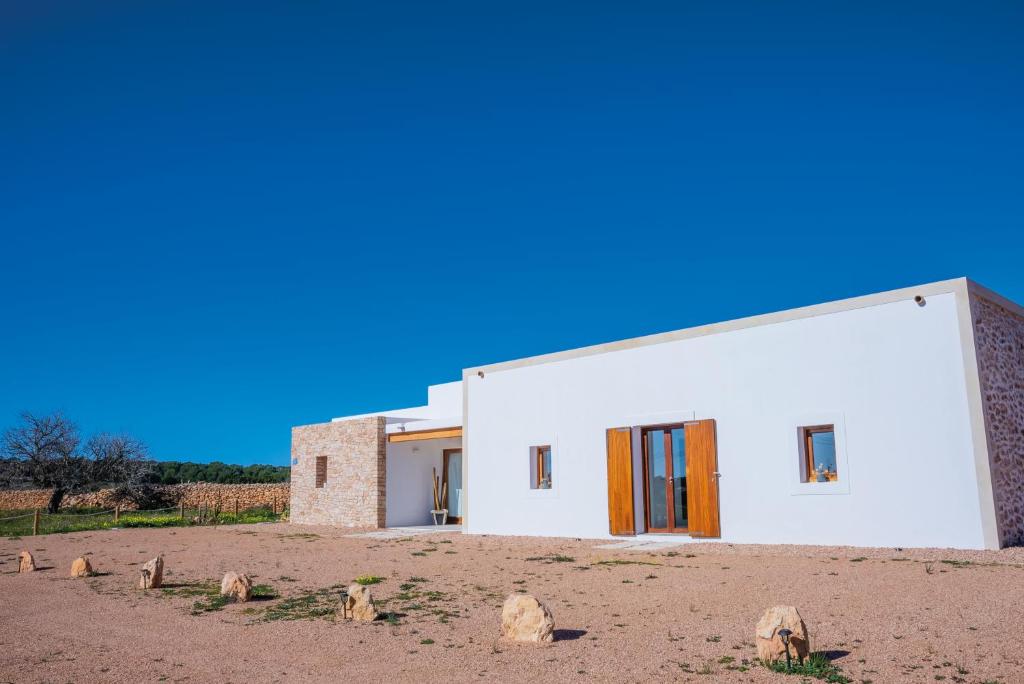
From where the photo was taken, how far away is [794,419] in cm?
1111

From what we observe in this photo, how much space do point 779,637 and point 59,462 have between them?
101 ft

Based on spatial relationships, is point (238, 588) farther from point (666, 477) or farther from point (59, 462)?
point (59, 462)

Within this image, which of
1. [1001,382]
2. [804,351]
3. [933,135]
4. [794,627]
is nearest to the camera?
[794,627]

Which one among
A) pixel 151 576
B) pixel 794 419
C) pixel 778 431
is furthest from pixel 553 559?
pixel 151 576

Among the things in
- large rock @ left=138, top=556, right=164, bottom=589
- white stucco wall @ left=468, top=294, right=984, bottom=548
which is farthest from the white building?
large rock @ left=138, top=556, right=164, bottom=589

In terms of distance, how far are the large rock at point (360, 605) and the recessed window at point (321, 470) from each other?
47.3 feet

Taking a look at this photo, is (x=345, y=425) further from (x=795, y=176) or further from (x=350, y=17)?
(x=795, y=176)

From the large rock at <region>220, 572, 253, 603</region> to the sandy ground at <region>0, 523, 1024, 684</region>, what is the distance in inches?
13.9

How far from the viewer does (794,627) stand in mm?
4602

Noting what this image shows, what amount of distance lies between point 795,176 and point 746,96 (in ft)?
12.6

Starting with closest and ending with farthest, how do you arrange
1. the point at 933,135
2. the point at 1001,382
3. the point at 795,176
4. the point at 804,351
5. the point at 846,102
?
the point at 1001,382 < the point at 804,351 < the point at 846,102 < the point at 933,135 < the point at 795,176

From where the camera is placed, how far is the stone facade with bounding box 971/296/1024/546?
31.7ft

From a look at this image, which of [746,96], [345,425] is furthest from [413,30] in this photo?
[345,425]

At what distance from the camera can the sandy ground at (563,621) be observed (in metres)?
4.68
